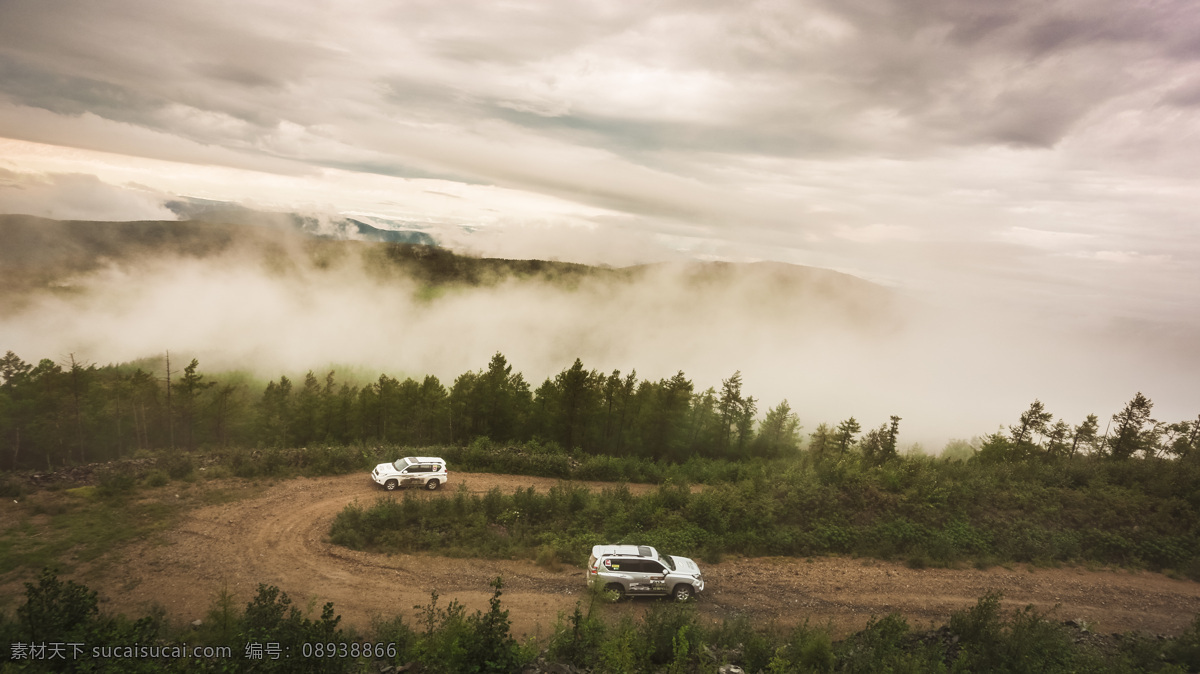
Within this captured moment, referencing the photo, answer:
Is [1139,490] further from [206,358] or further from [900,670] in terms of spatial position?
[206,358]

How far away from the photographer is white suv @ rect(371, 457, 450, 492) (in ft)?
86.0

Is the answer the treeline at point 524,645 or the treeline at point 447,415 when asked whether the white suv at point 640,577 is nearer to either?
the treeline at point 524,645

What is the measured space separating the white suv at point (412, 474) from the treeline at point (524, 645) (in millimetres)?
9974

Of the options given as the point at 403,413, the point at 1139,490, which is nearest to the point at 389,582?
the point at 403,413

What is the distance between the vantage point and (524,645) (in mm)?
12320

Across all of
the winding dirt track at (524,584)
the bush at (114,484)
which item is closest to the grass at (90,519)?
the bush at (114,484)

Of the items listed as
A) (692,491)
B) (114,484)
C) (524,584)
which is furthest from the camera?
(692,491)

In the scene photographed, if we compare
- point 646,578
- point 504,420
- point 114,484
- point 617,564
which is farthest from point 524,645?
point 504,420

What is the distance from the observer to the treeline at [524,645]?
9.80 m

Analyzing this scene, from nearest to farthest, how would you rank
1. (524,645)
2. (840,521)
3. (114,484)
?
(524,645), (114,484), (840,521)

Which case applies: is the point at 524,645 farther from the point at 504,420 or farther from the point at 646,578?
the point at 504,420

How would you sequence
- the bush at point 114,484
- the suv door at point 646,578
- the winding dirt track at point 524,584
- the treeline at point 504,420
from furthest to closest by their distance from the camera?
the treeline at point 504,420 < the bush at point 114,484 < the suv door at point 646,578 < the winding dirt track at point 524,584

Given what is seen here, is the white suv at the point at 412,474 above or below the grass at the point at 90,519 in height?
above

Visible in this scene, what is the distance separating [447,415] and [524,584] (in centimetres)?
2873
